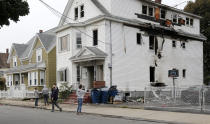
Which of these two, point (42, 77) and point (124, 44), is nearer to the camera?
point (124, 44)

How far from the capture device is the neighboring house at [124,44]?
27.8 m

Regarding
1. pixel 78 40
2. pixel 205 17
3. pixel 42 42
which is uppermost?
pixel 205 17

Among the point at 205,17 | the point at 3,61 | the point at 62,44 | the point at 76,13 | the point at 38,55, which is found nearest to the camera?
the point at 76,13

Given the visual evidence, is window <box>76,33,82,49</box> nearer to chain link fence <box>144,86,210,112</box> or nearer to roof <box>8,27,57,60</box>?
roof <box>8,27,57,60</box>

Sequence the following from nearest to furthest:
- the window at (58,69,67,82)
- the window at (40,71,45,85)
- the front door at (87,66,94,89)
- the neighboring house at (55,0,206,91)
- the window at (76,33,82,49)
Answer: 1. the neighboring house at (55,0,206,91)
2. the front door at (87,66,94,89)
3. the window at (76,33,82,49)
4. the window at (58,69,67,82)
5. the window at (40,71,45,85)

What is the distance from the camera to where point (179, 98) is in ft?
59.9

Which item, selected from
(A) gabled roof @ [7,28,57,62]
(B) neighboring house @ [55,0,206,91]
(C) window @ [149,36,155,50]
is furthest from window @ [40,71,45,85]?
(C) window @ [149,36,155,50]

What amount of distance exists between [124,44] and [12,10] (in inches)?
626

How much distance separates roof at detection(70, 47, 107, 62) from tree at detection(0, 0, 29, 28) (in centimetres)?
1303

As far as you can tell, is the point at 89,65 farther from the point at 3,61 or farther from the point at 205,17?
the point at 3,61

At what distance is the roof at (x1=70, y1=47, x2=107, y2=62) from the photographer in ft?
88.2

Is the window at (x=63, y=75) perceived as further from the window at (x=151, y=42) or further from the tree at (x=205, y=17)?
the tree at (x=205, y=17)

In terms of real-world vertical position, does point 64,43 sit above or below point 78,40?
below

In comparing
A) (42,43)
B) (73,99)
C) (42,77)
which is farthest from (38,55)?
(73,99)
